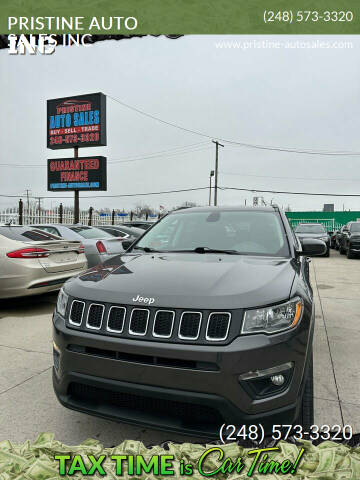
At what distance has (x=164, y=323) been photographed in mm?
2064

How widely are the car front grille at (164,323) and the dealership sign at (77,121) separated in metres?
19.9

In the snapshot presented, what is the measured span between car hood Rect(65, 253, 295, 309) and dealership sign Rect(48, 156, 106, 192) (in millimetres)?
18569

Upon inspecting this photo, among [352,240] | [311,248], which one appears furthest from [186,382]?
[352,240]

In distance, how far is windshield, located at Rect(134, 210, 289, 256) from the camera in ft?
11.0

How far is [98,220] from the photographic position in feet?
104

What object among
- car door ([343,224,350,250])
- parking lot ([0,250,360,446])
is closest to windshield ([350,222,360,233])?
car door ([343,224,350,250])

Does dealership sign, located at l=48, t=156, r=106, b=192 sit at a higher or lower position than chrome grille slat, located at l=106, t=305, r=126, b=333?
higher

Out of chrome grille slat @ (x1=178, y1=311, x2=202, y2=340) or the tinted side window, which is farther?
the tinted side window

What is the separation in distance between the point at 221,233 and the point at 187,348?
1.78m

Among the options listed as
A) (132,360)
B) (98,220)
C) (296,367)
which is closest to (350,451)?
(296,367)

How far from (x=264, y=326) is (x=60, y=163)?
21.7 meters

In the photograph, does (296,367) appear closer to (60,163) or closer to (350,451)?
(350,451)

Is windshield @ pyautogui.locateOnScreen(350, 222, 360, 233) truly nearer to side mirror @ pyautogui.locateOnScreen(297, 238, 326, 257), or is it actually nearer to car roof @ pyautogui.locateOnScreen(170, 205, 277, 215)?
car roof @ pyautogui.locateOnScreen(170, 205, 277, 215)
